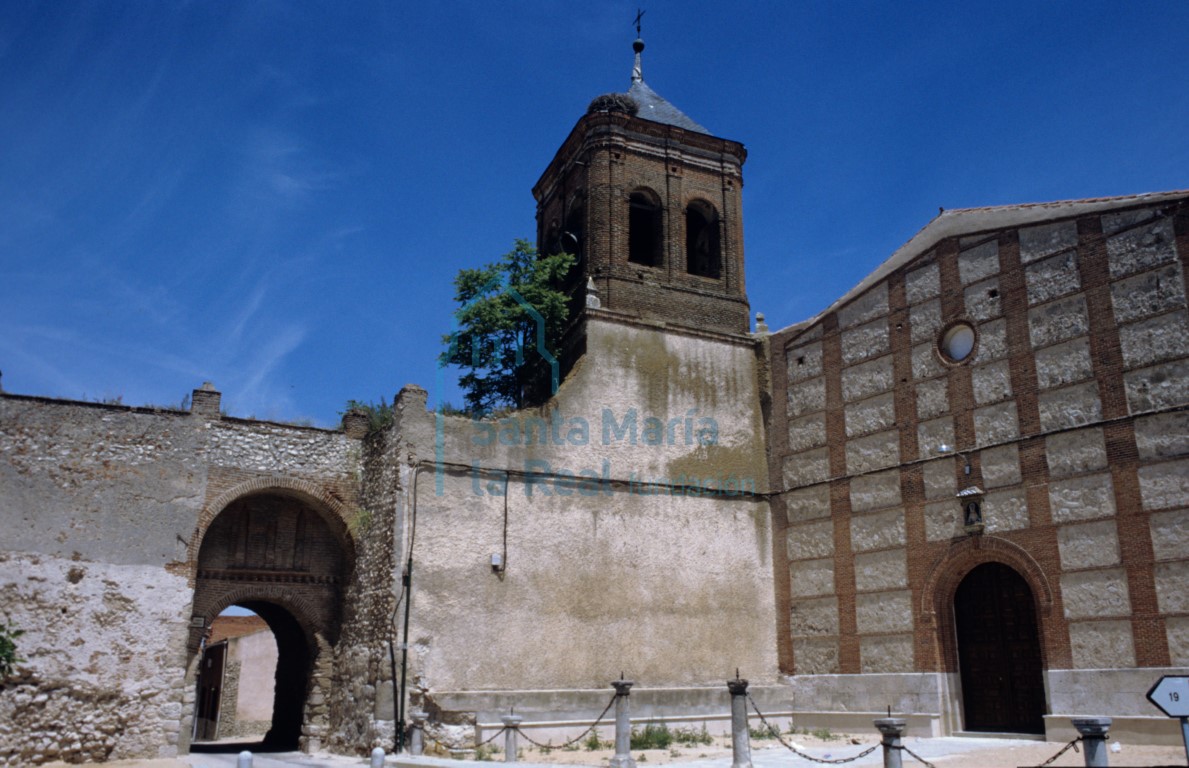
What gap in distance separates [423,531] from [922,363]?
31.2ft

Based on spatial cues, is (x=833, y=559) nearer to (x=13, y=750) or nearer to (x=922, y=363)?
(x=922, y=363)

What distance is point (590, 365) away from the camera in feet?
63.4

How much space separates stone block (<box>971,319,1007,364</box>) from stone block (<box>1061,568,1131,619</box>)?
3.90m

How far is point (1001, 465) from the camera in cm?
1672

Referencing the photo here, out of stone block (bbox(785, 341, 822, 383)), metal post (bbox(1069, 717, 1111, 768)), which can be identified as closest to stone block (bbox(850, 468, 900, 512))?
stone block (bbox(785, 341, 822, 383))

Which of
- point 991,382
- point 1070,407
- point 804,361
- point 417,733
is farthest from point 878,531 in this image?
point 417,733

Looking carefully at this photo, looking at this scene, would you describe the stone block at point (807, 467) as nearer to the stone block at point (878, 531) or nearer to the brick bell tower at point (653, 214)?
the stone block at point (878, 531)

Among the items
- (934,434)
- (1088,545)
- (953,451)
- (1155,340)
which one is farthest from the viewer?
(934,434)

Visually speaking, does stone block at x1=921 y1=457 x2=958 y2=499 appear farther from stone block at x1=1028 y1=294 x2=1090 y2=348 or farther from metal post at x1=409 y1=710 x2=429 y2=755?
metal post at x1=409 y1=710 x2=429 y2=755

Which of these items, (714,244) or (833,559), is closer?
(833,559)

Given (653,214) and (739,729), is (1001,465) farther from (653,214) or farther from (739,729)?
(653,214)

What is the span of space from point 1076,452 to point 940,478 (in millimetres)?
2431

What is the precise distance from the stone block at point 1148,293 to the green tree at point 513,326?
10460mm

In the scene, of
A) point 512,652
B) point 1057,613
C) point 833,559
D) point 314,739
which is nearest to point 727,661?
point 833,559
